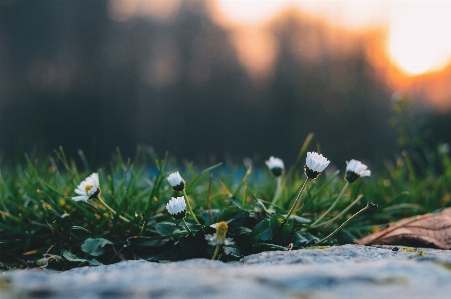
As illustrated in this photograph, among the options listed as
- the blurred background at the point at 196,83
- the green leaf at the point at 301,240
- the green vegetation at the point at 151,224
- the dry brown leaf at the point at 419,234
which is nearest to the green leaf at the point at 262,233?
the green vegetation at the point at 151,224

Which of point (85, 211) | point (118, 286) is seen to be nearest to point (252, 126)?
point (85, 211)

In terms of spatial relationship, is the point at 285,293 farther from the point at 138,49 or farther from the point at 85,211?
the point at 138,49

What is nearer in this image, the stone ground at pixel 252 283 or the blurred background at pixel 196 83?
the stone ground at pixel 252 283

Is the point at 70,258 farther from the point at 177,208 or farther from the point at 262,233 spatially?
the point at 262,233

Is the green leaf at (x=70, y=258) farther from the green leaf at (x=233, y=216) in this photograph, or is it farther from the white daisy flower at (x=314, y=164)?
the white daisy flower at (x=314, y=164)

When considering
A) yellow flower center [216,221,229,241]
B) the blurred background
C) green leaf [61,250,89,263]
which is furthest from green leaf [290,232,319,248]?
the blurred background

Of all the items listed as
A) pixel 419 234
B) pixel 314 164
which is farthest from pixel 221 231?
pixel 419 234

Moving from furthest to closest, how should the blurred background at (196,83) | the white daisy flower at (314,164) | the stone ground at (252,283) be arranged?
the blurred background at (196,83)
the white daisy flower at (314,164)
the stone ground at (252,283)

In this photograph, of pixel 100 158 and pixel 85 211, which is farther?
pixel 100 158
